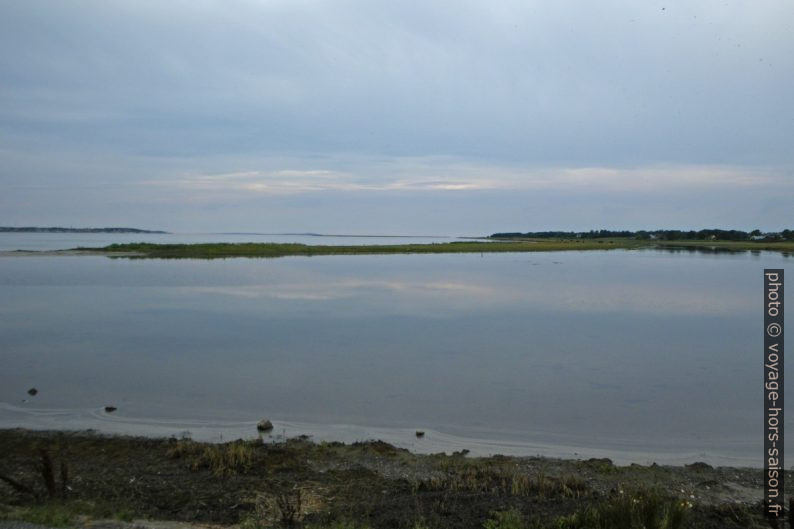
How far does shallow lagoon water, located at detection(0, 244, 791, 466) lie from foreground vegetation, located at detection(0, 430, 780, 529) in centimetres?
98

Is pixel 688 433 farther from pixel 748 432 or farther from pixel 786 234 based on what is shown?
pixel 786 234

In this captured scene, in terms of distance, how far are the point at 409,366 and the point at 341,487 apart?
6980 mm

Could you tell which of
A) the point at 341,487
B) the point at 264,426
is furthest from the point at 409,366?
the point at 341,487

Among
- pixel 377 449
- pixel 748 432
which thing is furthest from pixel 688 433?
pixel 377 449

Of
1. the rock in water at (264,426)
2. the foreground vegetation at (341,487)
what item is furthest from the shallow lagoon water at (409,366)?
the foreground vegetation at (341,487)

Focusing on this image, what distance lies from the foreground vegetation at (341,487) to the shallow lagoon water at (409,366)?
981mm

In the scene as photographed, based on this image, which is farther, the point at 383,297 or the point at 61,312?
the point at 383,297

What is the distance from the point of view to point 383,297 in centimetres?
2683

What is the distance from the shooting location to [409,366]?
1370 cm

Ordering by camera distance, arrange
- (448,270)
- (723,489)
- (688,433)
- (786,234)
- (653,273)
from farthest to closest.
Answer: (786,234), (448,270), (653,273), (688,433), (723,489)

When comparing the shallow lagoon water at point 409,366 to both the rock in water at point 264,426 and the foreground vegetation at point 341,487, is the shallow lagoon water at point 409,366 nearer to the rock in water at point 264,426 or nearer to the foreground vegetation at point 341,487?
the rock in water at point 264,426

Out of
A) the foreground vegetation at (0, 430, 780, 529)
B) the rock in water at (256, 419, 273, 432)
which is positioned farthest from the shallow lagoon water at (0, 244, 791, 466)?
the foreground vegetation at (0, 430, 780, 529)

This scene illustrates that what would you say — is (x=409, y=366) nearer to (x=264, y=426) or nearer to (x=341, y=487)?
(x=264, y=426)

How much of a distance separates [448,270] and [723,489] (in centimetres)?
3705
